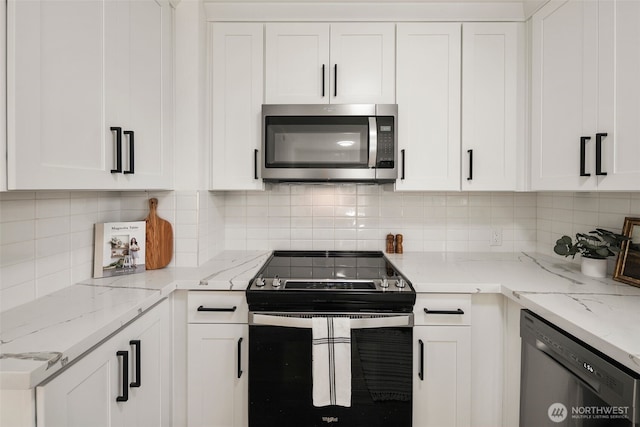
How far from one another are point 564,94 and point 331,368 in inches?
63.6

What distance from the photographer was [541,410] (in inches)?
51.1

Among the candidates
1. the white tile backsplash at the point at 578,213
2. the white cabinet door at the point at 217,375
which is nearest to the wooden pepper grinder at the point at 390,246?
the white tile backsplash at the point at 578,213

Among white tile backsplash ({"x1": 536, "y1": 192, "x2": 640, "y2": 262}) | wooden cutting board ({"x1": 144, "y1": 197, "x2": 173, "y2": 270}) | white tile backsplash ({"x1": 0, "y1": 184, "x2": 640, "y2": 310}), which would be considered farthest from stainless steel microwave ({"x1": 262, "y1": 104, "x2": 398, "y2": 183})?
white tile backsplash ({"x1": 536, "y1": 192, "x2": 640, "y2": 262})

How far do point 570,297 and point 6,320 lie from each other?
1.97m

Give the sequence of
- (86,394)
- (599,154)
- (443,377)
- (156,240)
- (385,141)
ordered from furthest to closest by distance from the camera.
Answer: (385,141) < (156,240) < (443,377) < (599,154) < (86,394)

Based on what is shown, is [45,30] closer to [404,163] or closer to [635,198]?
[404,163]

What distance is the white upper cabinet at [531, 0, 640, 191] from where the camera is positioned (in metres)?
1.27

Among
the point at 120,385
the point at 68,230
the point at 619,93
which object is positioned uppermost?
the point at 619,93

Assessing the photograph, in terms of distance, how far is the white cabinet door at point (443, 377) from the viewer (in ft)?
5.20

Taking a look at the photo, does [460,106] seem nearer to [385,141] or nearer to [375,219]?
[385,141]

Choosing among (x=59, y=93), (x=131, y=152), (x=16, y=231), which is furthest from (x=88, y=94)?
(x=16, y=231)

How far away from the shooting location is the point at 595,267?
1679 mm

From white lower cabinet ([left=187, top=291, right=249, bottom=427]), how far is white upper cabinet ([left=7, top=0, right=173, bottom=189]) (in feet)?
2.10

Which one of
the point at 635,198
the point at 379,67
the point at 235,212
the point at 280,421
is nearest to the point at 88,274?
the point at 235,212
